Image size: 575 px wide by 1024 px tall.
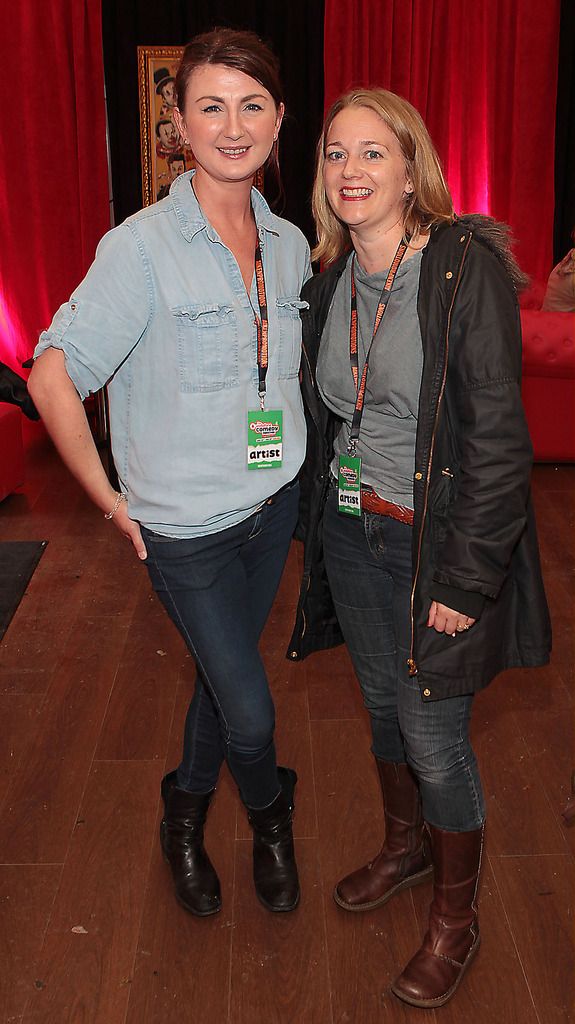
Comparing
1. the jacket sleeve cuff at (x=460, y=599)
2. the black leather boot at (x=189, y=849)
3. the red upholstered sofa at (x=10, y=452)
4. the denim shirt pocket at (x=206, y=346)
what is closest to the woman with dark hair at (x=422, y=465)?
the jacket sleeve cuff at (x=460, y=599)

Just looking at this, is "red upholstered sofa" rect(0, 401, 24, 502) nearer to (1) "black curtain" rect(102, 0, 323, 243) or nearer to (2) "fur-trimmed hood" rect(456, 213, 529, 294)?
(1) "black curtain" rect(102, 0, 323, 243)

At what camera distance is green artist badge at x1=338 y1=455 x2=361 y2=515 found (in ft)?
6.08

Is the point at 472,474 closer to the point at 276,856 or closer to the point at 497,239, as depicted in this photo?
the point at 497,239

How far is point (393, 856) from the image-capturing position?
222 centimetres

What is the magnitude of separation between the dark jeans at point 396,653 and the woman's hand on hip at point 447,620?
0.09m

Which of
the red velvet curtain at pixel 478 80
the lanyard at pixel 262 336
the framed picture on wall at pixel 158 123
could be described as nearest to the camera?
the lanyard at pixel 262 336

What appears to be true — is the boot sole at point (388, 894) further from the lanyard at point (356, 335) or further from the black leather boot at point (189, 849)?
the lanyard at point (356, 335)

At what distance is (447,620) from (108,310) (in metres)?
0.79

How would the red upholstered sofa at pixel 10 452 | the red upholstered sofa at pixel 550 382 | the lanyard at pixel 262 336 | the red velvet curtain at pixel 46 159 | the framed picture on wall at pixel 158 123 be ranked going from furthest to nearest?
the framed picture on wall at pixel 158 123 < the red velvet curtain at pixel 46 159 < the red upholstered sofa at pixel 550 382 < the red upholstered sofa at pixel 10 452 < the lanyard at pixel 262 336

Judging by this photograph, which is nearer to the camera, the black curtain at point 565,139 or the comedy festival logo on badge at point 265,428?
the comedy festival logo on badge at point 265,428

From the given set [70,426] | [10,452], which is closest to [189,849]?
[70,426]

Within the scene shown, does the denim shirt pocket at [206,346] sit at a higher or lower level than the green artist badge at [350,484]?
higher

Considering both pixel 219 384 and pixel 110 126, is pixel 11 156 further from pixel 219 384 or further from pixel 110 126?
pixel 219 384

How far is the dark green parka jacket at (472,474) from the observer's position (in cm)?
163
